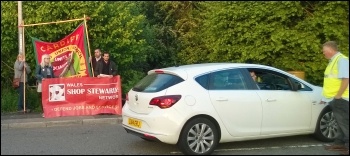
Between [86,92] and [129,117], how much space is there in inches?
154

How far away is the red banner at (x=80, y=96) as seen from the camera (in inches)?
434

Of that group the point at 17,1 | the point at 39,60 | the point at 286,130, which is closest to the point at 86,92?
the point at 39,60

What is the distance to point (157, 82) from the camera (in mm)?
7316

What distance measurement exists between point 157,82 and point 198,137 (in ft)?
3.53

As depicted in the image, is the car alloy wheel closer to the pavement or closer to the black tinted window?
the black tinted window

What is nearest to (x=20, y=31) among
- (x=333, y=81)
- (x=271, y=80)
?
(x=271, y=80)

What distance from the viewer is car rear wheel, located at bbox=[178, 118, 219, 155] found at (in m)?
6.90

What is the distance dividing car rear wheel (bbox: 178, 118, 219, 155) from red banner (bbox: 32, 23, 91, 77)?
20.3 feet

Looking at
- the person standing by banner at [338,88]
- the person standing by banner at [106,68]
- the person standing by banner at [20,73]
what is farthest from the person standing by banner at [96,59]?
the person standing by banner at [338,88]

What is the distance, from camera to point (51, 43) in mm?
12469

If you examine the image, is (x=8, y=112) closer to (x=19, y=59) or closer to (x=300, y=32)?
(x=19, y=59)

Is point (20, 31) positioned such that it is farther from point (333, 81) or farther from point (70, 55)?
point (333, 81)

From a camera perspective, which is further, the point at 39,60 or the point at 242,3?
the point at 242,3

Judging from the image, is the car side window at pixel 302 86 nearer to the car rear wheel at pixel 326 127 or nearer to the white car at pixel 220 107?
the white car at pixel 220 107
